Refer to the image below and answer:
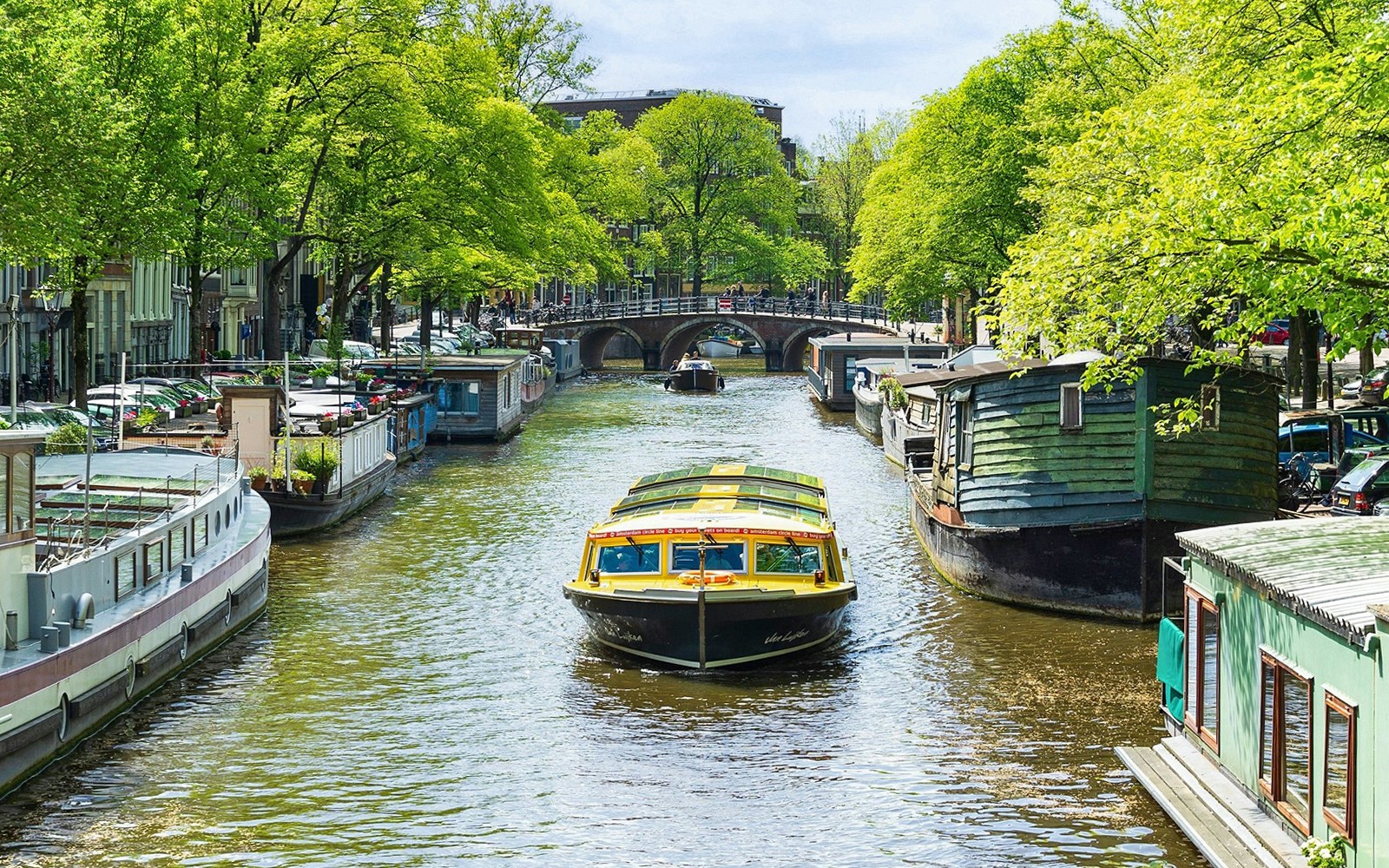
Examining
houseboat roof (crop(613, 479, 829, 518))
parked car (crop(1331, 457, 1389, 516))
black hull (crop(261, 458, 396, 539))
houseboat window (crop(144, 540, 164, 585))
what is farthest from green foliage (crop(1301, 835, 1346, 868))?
black hull (crop(261, 458, 396, 539))

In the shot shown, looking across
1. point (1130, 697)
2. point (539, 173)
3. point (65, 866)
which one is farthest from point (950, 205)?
point (65, 866)

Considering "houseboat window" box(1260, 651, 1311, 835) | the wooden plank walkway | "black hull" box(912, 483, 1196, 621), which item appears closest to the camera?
"houseboat window" box(1260, 651, 1311, 835)

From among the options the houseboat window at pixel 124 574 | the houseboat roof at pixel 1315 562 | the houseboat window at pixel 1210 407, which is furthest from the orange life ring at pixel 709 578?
the houseboat roof at pixel 1315 562

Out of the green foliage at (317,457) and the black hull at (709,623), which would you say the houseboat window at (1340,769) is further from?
the green foliage at (317,457)

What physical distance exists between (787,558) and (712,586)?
1615mm

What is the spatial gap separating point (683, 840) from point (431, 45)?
49.9 metres

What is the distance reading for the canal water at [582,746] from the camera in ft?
55.5

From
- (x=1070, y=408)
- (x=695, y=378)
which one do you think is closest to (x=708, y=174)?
(x=695, y=378)

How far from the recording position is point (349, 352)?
69.5 metres

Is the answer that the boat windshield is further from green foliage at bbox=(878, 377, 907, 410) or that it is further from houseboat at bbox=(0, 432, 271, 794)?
green foliage at bbox=(878, 377, 907, 410)

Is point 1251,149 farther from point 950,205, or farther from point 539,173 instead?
point 539,173

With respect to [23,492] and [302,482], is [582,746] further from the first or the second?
[302,482]

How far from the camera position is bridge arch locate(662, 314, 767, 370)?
10212cm

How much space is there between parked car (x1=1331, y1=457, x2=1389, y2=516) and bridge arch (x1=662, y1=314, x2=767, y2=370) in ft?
233
